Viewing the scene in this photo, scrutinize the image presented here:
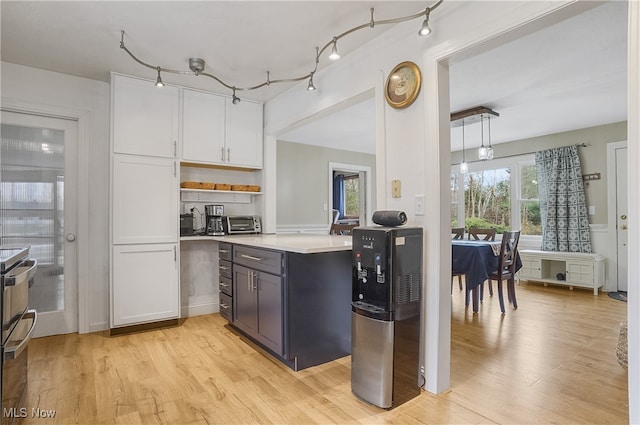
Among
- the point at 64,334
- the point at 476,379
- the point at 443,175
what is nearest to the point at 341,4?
the point at 443,175

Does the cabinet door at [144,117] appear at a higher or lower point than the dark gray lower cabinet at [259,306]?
A: higher

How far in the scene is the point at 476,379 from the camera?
232 centimetres

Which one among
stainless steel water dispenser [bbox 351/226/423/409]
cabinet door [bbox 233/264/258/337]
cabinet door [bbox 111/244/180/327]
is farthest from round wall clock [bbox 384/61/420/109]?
cabinet door [bbox 111/244/180/327]

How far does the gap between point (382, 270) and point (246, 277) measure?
140cm

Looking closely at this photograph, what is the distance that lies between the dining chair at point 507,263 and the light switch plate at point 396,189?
2.09 m

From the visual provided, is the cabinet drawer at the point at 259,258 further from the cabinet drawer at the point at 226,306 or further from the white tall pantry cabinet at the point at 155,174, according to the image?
the white tall pantry cabinet at the point at 155,174

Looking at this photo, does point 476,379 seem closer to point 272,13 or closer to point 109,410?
point 109,410

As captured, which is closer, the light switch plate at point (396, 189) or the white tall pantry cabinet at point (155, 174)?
the light switch plate at point (396, 189)

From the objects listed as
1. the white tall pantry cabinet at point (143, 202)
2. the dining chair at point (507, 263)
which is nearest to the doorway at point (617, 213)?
the dining chair at point (507, 263)

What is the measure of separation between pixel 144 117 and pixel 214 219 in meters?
1.22

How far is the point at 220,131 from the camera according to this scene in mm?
3781

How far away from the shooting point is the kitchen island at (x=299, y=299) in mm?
2422

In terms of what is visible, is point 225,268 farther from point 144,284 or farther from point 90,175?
point 90,175

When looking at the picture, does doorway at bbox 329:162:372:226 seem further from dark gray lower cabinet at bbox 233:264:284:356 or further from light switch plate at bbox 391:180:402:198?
light switch plate at bbox 391:180:402:198
